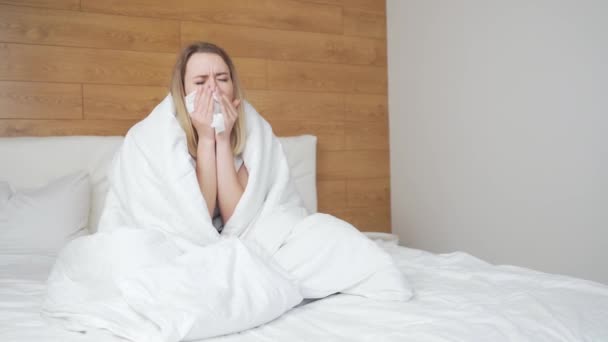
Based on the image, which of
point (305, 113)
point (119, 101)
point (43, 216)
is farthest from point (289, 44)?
point (43, 216)

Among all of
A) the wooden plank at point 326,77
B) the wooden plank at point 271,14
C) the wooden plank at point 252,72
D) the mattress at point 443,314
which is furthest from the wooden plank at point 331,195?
the mattress at point 443,314

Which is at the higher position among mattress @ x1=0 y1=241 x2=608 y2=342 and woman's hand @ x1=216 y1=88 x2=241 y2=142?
woman's hand @ x1=216 y1=88 x2=241 y2=142

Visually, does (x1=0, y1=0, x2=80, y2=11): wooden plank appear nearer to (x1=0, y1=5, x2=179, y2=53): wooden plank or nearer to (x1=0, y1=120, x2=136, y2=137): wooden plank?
(x1=0, y1=5, x2=179, y2=53): wooden plank

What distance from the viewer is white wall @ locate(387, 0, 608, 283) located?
83.2 inches

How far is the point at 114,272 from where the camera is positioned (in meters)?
1.24

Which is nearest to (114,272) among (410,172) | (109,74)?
(109,74)

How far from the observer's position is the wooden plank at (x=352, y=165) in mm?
3014

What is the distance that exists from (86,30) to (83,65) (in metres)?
0.16

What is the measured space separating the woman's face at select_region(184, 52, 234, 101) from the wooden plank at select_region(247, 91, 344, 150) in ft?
3.41

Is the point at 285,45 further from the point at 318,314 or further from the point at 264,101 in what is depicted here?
the point at 318,314

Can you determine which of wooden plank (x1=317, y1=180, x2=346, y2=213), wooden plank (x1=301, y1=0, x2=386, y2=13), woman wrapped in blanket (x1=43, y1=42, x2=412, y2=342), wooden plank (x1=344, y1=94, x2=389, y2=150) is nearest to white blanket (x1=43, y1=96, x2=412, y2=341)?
woman wrapped in blanket (x1=43, y1=42, x2=412, y2=342)

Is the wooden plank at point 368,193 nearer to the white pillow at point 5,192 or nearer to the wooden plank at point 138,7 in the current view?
the wooden plank at point 138,7

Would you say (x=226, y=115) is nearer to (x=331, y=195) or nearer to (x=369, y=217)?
(x=331, y=195)

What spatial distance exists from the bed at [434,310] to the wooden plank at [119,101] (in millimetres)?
849
